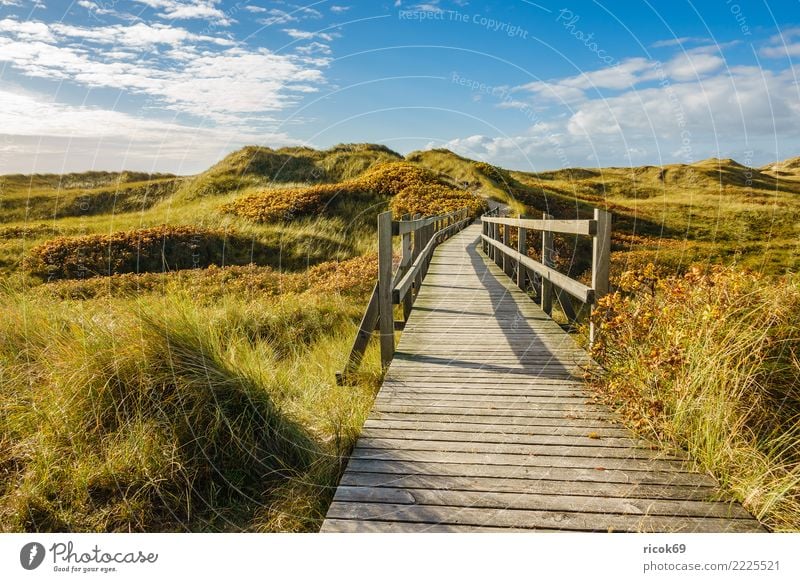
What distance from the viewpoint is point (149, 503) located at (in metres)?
3.08

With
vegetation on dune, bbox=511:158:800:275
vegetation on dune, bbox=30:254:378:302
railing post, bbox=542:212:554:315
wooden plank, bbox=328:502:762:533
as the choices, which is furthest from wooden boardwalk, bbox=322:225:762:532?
vegetation on dune, bbox=511:158:800:275

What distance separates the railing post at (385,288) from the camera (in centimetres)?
518

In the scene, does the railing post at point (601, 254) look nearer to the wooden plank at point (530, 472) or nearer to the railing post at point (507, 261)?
the wooden plank at point (530, 472)

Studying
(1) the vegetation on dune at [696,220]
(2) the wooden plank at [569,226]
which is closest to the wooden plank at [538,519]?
(2) the wooden plank at [569,226]

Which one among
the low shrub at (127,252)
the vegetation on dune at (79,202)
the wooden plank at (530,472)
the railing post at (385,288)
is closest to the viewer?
the wooden plank at (530,472)

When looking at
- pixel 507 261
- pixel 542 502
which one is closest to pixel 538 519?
pixel 542 502

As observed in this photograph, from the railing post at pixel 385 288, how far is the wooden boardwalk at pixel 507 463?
0.18 m

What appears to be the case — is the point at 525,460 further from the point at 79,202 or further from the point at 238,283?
the point at 79,202

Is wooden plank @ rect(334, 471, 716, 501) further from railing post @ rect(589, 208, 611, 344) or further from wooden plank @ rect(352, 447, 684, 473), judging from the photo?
railing post @ rect(589, 208, 611, 344)

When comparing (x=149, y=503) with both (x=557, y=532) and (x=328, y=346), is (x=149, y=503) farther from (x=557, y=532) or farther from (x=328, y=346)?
(x=328, y=346)

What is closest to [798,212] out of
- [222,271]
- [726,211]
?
[726,211]

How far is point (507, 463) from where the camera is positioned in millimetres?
3053
